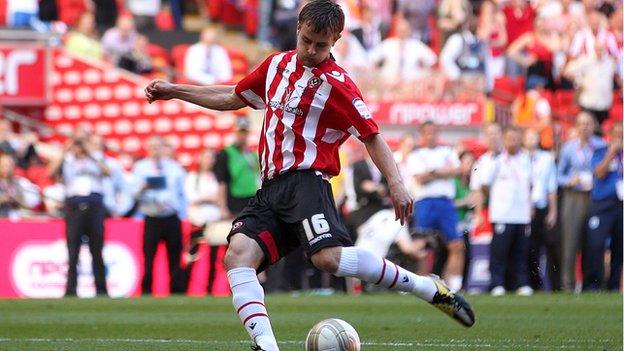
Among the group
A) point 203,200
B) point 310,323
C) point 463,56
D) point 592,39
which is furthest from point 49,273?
point 592,39

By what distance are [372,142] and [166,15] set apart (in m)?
19.9

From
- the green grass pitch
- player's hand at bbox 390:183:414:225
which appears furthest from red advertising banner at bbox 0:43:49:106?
player's hand at bbox 390:183:414:225

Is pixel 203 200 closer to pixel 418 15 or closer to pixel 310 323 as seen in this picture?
pixel 310 323

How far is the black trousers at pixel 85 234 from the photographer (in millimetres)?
17828

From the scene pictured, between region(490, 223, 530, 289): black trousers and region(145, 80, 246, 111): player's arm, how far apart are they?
957cm

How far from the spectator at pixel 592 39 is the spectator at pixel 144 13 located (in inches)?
292

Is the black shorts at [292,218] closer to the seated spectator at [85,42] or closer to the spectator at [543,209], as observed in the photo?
the spectator at [543,209]

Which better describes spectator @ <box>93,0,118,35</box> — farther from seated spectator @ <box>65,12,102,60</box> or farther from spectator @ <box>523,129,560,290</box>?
spectator @ <box>523,129,560,290</box>

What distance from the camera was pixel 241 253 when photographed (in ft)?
28.5

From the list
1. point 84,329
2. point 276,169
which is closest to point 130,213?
point 84,329

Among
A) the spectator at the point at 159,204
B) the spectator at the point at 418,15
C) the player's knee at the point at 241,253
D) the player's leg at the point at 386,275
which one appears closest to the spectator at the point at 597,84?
the spectator at the point at 418,15

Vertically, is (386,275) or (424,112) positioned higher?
(386,275)

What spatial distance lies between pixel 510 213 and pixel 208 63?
7.64 metres

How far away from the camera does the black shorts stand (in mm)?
8664
